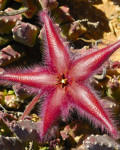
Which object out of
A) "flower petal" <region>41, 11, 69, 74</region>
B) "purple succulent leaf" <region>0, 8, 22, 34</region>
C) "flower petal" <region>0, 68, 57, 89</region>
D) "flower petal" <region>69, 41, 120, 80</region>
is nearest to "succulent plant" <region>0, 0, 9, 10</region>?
"purple succulent leaf" <region>0, 8, 22, 34</region>

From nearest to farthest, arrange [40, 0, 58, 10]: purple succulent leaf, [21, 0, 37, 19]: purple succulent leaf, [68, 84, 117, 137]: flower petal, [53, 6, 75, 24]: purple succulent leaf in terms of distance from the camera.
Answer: [68, 84, 117, 137]: flower petal < [40, 0, 58, 10]: purple succulent leaf < [21, 0, 37, 19]: purple succulent leaf < [53, 6, 75, 24]: purple succulent leaf

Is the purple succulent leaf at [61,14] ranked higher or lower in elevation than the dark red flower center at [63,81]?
higher

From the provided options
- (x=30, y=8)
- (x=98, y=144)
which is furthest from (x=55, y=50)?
(x=98, y=144)

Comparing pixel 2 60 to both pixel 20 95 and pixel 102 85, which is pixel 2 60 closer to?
pixel 20 95

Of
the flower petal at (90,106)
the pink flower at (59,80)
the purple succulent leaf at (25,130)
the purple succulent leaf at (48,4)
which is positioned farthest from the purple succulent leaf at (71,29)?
Answer: the purple succulent leaf at (25,130)

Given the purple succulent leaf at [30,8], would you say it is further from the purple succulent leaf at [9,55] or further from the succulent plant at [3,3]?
the purple succulent leaf at [9,55]

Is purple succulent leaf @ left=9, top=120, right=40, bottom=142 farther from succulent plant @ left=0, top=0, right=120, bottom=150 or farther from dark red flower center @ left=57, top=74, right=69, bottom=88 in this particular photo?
dark red flower center @ left=57, top=74, right=69, bottom=88
